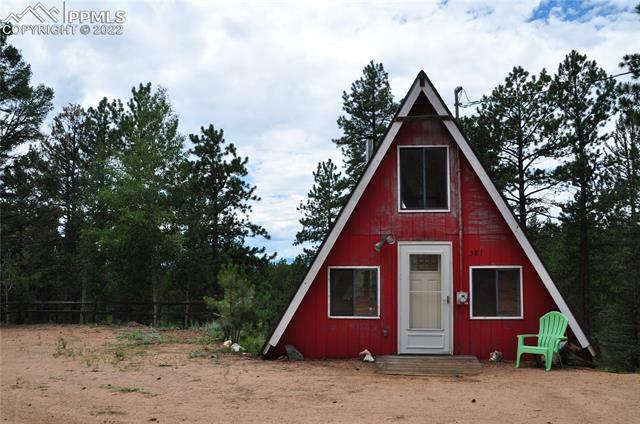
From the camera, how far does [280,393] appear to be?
25.8ft

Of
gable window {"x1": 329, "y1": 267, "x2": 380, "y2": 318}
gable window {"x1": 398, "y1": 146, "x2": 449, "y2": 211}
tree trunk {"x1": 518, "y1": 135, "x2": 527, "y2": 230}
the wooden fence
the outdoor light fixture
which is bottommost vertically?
the wooden fence

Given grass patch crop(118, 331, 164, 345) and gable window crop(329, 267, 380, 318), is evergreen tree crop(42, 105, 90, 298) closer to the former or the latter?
grass patch crop(118, 331, 164, 345)

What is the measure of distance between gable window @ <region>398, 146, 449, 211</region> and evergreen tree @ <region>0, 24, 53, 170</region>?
65.0ft

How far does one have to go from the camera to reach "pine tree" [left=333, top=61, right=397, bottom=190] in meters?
28.8

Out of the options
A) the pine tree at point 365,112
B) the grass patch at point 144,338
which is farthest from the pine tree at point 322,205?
the grass patch at point 144,338

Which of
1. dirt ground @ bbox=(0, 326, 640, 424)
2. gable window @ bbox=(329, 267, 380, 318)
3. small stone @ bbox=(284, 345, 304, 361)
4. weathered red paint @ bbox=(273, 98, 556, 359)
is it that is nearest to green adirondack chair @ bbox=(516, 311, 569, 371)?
dirt ground @ bbox=(0, 326, 640, 424)

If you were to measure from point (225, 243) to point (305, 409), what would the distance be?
2507 centimetres

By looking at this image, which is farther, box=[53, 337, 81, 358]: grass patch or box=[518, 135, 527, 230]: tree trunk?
box=[518, 135, 527, 230]: tree trunk

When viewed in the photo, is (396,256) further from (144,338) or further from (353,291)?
(144,338)

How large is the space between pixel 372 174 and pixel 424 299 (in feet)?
9.64

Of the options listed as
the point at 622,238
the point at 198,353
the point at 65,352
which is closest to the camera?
the point at 198,353

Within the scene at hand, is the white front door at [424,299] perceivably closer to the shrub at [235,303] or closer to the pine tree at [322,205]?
the shrub at [235,303]

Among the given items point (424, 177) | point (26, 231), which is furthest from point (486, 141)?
point (26, 231)

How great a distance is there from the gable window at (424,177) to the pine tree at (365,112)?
16.9 metres
